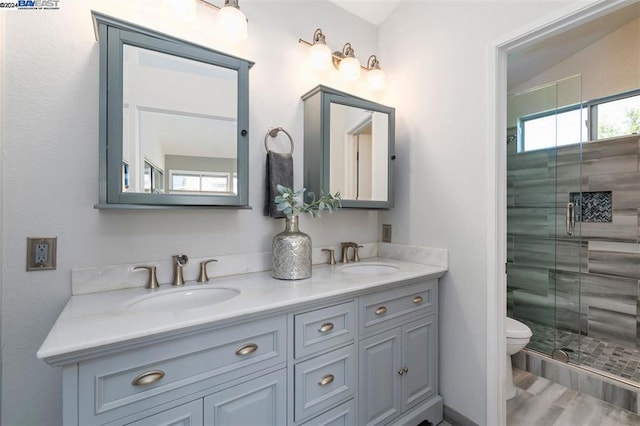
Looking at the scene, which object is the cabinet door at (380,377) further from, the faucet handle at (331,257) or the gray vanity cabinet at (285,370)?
the faucet handle at (331,257)

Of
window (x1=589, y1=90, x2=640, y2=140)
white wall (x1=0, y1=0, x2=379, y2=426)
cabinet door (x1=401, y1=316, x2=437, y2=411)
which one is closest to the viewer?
white wall (x1=0, y1=0, x2=379, y2=426)

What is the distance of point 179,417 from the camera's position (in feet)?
2.83

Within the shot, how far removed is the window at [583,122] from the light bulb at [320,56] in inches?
72.1

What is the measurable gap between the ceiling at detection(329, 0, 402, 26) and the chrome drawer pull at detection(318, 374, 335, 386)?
215 centimetres

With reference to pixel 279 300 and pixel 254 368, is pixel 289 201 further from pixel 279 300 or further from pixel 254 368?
pixel 254 368

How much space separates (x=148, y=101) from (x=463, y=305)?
71.6 inches

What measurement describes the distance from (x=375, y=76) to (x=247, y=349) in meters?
1.78

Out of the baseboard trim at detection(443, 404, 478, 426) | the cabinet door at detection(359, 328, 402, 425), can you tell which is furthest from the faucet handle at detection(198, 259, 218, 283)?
the baseboard trim at detection(443, 404, 478, 426)

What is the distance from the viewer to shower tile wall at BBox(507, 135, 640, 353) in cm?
227

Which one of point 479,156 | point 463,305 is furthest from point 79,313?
point 479,156

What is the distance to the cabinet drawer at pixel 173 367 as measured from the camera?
0.75m

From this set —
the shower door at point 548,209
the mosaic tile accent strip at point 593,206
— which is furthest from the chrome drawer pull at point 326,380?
the mosaic tile accent strip at point 593,206

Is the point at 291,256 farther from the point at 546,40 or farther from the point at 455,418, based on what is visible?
the point at 546,40

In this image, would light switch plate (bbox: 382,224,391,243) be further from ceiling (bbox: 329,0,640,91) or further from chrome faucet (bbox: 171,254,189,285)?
ceiling (bbox: 329,0,640,91)
